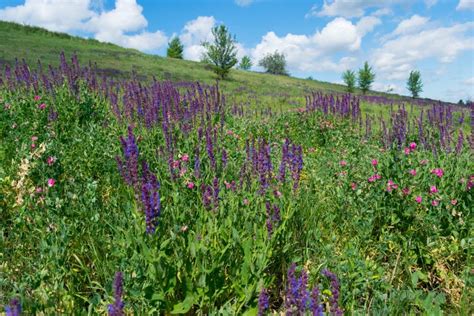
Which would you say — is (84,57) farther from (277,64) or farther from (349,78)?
(277,64)

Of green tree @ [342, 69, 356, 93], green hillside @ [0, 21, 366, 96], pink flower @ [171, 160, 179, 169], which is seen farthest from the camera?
green tree @ [342, 69, 356, 93]

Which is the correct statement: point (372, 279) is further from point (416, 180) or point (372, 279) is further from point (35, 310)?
point (35, 310)

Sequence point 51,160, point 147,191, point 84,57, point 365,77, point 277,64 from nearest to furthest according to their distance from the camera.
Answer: point 147,191 < point 51,160 < point 84,57 < point 365,77 < point 277,64

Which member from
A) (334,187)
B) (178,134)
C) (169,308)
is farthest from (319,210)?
(178,134)

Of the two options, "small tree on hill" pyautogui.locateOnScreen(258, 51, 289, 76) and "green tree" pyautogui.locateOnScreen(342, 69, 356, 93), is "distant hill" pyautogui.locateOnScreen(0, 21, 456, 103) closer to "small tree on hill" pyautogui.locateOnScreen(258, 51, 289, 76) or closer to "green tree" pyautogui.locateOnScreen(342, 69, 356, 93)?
"green tree" pyautogui.locateOnScreen(342, 69, 356, 93)

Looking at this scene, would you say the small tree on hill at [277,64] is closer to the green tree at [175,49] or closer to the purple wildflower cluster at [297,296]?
the green tree at [175,49]

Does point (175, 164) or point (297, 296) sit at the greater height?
point (175, 164)

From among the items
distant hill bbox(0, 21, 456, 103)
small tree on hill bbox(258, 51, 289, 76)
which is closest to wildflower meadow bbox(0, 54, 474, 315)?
distant hill bbox(0, 21, 456, 103)

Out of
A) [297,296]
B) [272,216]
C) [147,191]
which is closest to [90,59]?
[272,216]

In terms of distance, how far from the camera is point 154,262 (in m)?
2.28

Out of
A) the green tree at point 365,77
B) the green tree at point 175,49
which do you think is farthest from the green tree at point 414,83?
the green tree at point 175,49

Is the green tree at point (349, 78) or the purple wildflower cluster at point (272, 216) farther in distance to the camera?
the green tree at point (349, 78)

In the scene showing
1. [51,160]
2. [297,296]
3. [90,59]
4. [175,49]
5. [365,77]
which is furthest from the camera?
[175,49]

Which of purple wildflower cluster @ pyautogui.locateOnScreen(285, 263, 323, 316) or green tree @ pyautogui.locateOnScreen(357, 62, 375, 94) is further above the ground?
green tree @ pyautogui.locateOnScreen(357, 62, 375, 94)
